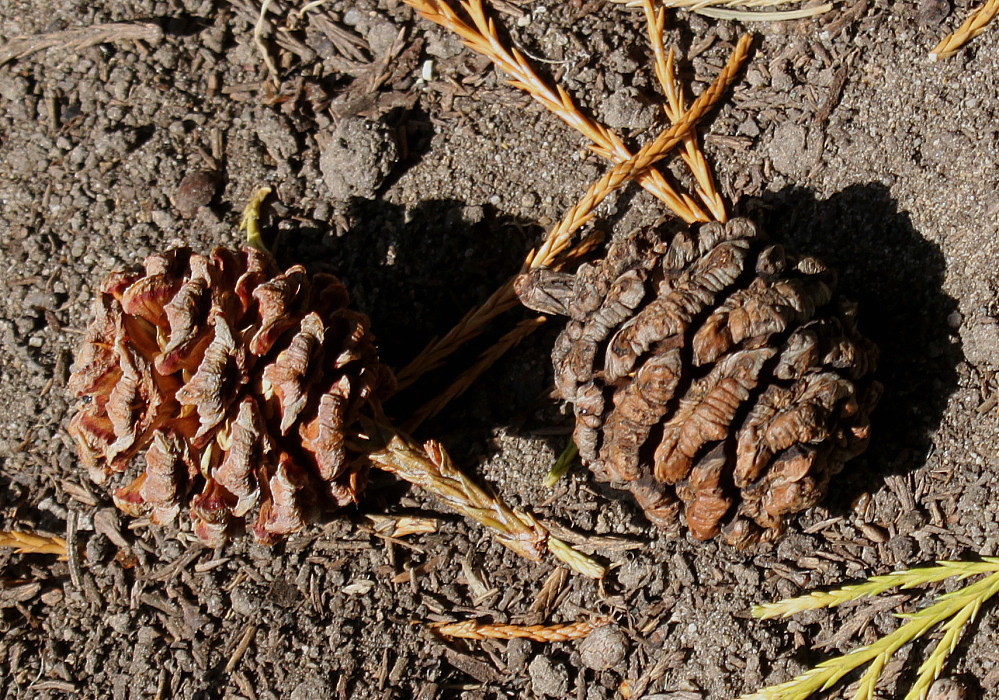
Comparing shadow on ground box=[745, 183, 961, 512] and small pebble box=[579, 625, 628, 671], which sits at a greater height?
shadow on ground box=[745, 183, 961, 512]

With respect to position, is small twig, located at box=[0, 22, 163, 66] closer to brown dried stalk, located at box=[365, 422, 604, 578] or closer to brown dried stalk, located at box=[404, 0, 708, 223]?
brown dried stalk, located at box=[404, 0, 708, 223]

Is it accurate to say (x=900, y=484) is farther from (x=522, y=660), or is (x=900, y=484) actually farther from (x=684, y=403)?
(x=522, y=660)

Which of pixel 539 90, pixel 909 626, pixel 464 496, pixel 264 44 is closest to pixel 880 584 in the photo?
pixel 909 626

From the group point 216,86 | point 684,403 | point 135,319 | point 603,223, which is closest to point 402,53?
point 216,86

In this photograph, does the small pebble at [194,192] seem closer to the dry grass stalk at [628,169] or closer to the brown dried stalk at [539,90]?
the brown dried stalk at [539,90]

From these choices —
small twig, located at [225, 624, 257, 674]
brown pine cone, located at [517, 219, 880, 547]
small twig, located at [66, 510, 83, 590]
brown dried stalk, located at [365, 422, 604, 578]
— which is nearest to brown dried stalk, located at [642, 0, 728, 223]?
brown pine cone, located at [517, 219, 880, 547]

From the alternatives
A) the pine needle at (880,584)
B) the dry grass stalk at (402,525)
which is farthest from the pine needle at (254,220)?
the pine needle at (880,584)

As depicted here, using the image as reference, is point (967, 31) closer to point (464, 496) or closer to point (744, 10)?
point (744, 10)
